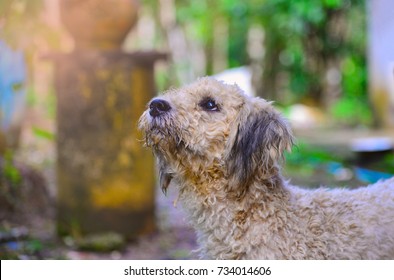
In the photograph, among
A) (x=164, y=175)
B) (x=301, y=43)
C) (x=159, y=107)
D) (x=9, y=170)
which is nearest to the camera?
(x=159, y=107)

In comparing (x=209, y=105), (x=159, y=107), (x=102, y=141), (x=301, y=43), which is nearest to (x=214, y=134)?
(x=209, y=105)

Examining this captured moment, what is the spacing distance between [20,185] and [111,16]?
1.66 m

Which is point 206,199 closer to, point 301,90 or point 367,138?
point 367,138

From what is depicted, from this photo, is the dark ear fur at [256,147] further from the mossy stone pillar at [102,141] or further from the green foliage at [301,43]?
the green foliage at [301,43]

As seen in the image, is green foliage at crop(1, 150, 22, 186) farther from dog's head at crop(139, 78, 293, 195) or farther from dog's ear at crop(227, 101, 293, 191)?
dog's ear at crop(227, 101, 293, 191)

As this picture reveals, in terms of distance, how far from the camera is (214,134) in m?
3.00

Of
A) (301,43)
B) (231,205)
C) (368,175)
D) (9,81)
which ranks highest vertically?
(301,43)

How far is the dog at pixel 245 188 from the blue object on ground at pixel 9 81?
2.68 meters

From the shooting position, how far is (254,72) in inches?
501

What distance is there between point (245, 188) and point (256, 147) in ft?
0.63

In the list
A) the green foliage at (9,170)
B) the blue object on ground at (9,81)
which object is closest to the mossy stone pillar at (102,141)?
the green foliage at (9,170)

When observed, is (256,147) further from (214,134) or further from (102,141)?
(102,141)

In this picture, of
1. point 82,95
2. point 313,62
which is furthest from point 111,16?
point 313,62

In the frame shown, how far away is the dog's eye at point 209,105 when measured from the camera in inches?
118
